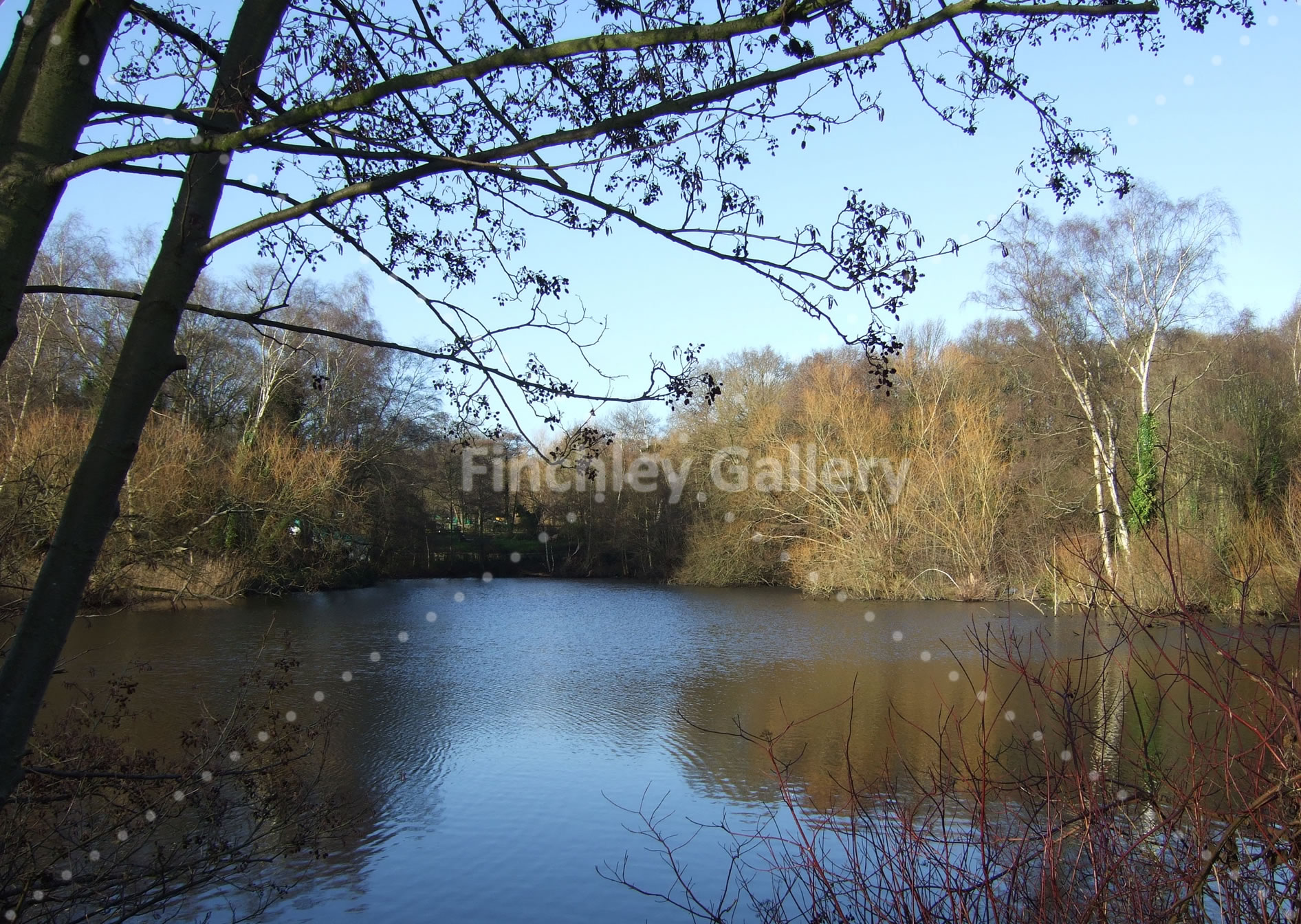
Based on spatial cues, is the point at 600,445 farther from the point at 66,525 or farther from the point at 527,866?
the point at 527,866

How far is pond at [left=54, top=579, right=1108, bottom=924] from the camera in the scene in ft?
18.0

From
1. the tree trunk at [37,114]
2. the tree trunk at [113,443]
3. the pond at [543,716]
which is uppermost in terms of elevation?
the tree trunk at [37,114]

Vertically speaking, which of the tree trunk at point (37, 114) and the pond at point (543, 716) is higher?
the tree trunk at point (37, 114)

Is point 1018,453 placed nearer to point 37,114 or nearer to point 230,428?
point 230,428

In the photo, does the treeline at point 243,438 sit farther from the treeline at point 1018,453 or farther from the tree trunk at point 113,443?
the tree trunk at point 113,443

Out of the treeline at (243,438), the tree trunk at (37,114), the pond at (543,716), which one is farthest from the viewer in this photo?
the treeline at (243,438)

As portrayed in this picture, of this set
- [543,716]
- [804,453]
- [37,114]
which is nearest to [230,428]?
[804,453]

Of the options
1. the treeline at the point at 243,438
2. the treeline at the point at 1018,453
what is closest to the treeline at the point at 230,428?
the treeline at the point at 243,438

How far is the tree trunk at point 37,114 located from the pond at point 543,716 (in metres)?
3.02

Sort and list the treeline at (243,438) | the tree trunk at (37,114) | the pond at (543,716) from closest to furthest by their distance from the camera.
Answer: the tree trunk at (37,114), the pond at (543,716), the treeline at (243,438)

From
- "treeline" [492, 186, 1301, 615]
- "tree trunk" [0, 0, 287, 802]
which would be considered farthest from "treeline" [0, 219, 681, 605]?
"tree trunk" [0, 0, 287, 802]

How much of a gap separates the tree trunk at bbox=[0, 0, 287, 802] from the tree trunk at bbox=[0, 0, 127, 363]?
25 cm

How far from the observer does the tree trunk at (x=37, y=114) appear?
6.67ft

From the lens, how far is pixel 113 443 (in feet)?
7.06
